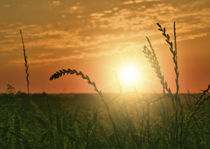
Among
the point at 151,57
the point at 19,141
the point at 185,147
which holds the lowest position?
the point at 185,147

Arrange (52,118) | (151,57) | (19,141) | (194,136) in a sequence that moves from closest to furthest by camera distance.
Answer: (151,57), (19,141), (52,118), (194,136)

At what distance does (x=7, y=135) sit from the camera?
287 cm

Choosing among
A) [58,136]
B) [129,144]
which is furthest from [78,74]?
[129,144]

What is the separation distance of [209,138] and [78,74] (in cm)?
177

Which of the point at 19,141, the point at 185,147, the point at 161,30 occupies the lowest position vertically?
the point at 185,147

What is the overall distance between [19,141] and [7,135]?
0.59 m

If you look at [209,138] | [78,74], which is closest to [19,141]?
[78,74]

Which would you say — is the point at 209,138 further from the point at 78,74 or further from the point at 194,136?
the point at 78,74

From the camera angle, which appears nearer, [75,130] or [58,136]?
[58,136]

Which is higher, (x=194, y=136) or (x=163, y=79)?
(x=163, y=79)

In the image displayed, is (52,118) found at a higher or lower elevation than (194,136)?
higher

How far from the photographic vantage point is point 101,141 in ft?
9.37

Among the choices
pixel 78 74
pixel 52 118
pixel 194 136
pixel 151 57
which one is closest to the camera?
pixel 78 74

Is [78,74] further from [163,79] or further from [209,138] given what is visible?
[209,138]
